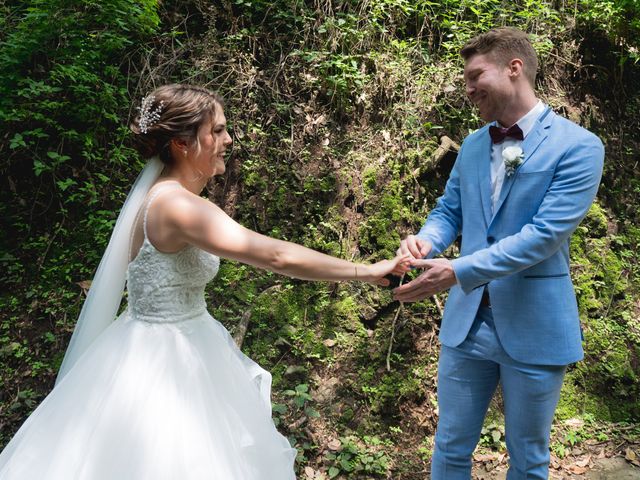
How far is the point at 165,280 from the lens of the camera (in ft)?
6.93

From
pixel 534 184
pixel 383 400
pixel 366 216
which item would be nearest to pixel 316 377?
pixel 383 400

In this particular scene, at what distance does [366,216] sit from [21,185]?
3.11m

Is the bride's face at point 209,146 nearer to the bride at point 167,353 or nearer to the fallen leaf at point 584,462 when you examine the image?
the bride at point 167,353

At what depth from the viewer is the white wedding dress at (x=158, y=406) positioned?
185 centimetres

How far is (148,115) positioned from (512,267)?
172cm

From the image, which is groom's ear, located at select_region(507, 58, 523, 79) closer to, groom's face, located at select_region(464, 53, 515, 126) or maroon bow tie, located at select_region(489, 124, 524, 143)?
groom's face, located at select_region(464, 53, 515, 126)

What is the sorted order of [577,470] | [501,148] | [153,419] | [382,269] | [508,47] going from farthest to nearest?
[577,470]
[382,269]
[501,148]
[508,47]
[153,419]

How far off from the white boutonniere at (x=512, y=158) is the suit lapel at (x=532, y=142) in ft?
0.07

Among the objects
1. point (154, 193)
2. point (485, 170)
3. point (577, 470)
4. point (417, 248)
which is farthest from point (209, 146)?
point (577, 470)

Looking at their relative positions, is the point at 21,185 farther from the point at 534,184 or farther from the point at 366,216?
the point at 534,184

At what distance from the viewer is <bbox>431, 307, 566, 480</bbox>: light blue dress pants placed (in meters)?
2.28

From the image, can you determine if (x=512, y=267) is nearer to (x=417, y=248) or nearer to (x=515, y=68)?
(x=417, y=248)

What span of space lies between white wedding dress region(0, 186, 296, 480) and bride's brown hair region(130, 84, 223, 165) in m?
0.39

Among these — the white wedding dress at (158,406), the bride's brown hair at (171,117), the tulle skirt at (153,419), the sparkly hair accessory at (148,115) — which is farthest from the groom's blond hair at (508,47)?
the tulle skirt at (153,419)
